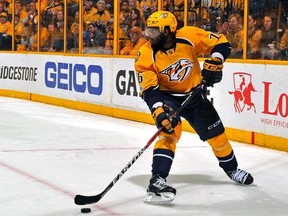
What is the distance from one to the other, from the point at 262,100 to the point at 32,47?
5974 millimetres

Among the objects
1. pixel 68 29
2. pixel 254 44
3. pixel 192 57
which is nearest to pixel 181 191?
pixel 192 57

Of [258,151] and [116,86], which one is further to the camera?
Result: [116,86]

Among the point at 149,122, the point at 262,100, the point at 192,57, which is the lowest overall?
the point at 149,122

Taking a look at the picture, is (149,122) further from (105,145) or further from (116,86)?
(105,145)

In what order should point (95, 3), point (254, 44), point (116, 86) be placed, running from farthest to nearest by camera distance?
1. point (95, 3)
2. point (116, 86)
3. point (254, 44)

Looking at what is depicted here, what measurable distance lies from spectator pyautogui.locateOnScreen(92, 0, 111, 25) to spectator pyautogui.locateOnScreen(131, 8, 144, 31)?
572 millimetres

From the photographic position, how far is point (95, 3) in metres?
9.30

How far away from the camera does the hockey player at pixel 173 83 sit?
153 inches

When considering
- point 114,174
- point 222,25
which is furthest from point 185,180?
point 222,25

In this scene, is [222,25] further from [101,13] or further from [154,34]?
[154,34]

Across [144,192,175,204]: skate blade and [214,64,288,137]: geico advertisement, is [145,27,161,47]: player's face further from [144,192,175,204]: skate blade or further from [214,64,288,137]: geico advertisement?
[214,64,288,137]: geico advertisement

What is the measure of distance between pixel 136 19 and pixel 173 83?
440cm

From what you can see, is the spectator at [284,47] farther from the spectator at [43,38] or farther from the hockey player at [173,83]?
the spectator at [43,38]

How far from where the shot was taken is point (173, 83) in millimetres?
4102
